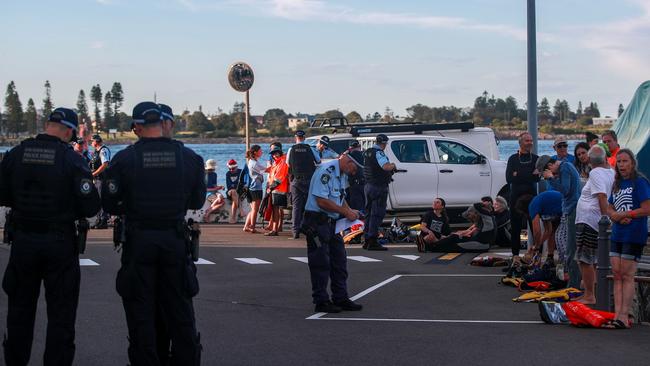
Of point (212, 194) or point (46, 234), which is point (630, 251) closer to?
point (46, 234)

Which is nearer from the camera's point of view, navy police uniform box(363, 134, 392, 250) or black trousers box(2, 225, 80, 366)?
black trousers box(2, 225, 80, 366)

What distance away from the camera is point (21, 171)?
7.48 meters

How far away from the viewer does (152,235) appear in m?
7.29

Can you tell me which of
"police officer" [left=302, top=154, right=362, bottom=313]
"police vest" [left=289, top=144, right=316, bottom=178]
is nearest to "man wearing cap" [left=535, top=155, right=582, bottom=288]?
"police officer" [left=302, top=154, right=362, bottom=313]

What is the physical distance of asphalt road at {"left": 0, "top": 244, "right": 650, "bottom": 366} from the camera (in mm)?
8836

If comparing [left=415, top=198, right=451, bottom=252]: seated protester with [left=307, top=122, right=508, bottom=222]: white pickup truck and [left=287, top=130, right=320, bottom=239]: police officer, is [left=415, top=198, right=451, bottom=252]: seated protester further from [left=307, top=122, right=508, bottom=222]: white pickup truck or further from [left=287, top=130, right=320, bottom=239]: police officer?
[left=307, top=122, right=508, bottom=222]: white pickup truck

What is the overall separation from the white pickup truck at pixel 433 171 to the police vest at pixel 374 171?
2479 millimetres

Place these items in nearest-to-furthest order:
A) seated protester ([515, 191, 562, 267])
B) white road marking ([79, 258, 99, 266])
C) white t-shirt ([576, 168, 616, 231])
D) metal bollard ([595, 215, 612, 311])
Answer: metal bollard ([595, 215, 612, 311]) < white t-shirt ([576, 168, 616, 231]) < seated protester ([515, 191, 562, 267]) < white road marking ([79, 258, 99, 266])

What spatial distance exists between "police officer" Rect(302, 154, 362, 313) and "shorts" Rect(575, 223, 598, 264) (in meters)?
2.34

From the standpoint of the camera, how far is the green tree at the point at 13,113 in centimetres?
16950

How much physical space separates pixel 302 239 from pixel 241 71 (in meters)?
7.24

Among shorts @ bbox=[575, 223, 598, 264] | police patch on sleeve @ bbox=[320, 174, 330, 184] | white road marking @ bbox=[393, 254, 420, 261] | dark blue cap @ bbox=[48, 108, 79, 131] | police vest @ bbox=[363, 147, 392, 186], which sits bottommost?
white road marking @ bbox=[393, 254, 420, 261]

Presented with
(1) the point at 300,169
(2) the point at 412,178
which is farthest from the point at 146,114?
(2) the point at 412,178

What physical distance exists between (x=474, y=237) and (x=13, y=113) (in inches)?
6383
